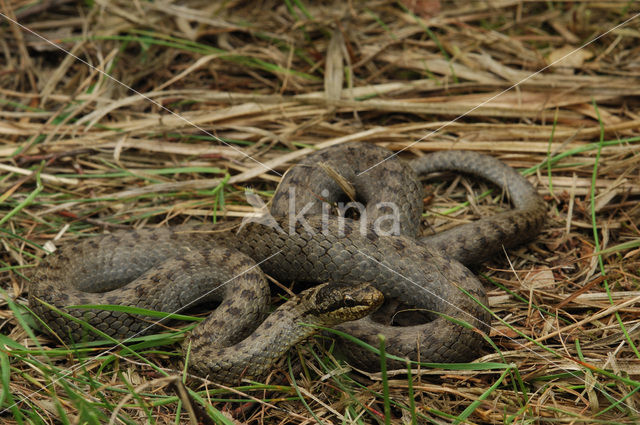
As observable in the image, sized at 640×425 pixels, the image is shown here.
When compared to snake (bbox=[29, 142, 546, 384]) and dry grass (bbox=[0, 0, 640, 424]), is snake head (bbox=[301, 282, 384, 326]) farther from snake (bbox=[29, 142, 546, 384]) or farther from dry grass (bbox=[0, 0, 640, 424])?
dry grass (bbox=[0, 0, 640, 424])

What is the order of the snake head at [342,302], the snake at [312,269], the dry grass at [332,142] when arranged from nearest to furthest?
the dry grass at [332,142] → the snake head at [342,302] → the snake at [312,269]

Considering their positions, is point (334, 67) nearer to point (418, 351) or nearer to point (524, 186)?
point (524, 186)

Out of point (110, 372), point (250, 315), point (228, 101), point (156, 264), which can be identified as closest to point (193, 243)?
point (156, 264)

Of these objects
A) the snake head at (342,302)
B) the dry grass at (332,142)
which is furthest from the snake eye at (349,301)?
the dry grass at (332,142)

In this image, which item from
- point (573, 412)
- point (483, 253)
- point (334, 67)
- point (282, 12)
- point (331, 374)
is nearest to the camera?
point (573, 412)

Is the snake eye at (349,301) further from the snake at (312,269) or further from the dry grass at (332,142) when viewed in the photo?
the dry grass at (332,142)

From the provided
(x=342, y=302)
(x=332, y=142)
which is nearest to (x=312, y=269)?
(x=342, y=302)

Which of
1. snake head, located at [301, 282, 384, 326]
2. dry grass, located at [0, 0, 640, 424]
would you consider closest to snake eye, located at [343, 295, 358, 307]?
snake head, located at [301, 282, 384, 326]
